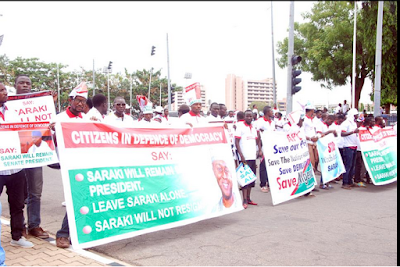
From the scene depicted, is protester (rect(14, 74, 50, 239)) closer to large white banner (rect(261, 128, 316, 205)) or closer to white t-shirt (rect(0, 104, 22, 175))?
white t-shirt (rect(0, 104, 22, 175))

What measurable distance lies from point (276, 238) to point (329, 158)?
13.9ft

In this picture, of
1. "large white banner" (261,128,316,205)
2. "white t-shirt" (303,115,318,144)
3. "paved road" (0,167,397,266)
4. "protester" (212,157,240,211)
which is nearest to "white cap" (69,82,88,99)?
"paved road" (0,167,397,266)

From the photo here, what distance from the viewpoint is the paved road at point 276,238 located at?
4.23m

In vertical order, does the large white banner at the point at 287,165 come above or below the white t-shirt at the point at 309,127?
below

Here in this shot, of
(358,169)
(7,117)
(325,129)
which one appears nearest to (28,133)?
(7,117)

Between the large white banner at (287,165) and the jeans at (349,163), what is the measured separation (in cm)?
155

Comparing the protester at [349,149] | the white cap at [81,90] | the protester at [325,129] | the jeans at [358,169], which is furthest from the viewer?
the jeans at [358,169]

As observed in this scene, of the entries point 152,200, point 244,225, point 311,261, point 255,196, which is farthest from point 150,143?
point 255,196

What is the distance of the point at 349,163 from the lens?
8984 mm

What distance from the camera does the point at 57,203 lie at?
6969 millimetres

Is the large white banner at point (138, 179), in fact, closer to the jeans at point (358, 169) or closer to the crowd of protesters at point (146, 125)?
the crowd of protesters at point (146, 125)

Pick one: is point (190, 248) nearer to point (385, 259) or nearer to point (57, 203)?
point (385, 259)

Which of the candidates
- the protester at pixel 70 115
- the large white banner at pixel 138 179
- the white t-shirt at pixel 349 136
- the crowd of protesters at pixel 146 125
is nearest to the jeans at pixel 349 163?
the crowd of protesters at pixel 146 125

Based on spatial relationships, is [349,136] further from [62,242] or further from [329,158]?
[62,242]
